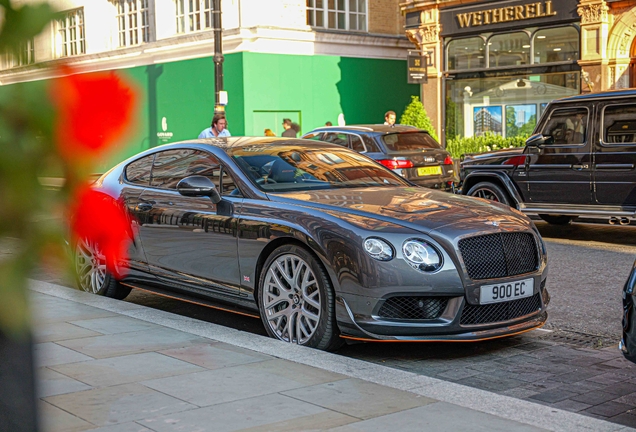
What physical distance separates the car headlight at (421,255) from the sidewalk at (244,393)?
32.6 inches

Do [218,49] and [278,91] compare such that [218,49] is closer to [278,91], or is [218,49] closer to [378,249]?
[278,91]

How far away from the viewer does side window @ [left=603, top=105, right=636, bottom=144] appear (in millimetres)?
11500

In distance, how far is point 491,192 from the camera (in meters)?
13.6

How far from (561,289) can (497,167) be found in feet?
16.4

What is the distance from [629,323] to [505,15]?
19.7m

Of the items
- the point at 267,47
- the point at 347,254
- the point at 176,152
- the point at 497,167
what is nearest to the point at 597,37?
the point at 497,167

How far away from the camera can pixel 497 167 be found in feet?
43.9

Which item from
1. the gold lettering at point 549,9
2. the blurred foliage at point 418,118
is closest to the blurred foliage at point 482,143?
the blurred foliage at point 418,118

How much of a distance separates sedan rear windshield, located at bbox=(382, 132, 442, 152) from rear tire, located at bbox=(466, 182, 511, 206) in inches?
62.9

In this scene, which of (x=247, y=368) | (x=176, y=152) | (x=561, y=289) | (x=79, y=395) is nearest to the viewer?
(x=79, y=395)

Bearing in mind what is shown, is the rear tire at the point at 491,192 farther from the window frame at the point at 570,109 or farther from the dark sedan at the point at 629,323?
the dark sedan at the point at 629,323

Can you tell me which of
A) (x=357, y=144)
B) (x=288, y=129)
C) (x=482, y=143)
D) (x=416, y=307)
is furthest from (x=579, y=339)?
(x=482, y=143)

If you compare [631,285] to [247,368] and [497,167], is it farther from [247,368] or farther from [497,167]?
[497,167]

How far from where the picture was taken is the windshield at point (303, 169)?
275 inches
